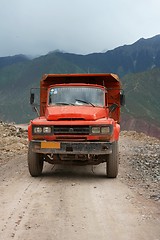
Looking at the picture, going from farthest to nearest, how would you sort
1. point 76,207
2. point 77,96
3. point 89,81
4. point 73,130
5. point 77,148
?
point 89,81 < point 77,96 < point 73,130 < point 77,148 < point 76,207

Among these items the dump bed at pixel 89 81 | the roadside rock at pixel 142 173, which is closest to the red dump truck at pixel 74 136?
the roadside rock at pixel 142 173

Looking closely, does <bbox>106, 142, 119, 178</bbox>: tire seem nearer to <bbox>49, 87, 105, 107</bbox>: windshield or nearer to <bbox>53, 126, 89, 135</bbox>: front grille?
<bbox>53, 126, 89, 135</bbox>: front grille

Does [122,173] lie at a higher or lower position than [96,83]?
lower

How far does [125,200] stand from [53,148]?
2283mm

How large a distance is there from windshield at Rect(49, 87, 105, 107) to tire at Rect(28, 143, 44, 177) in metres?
1.55

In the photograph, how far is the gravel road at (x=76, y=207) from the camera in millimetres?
5656

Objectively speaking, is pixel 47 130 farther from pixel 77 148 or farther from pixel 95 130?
pixel 95 130

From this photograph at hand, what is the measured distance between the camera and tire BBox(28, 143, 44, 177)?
9.48m

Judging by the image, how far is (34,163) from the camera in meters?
9.52

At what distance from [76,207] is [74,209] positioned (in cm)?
13

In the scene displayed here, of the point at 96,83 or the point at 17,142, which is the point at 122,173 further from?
the point at 17,142

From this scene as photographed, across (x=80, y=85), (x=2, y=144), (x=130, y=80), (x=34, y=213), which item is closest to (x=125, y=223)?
(x=34, y=213)

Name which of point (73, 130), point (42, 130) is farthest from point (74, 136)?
point (42, 130)

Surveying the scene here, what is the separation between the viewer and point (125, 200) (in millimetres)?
7488
